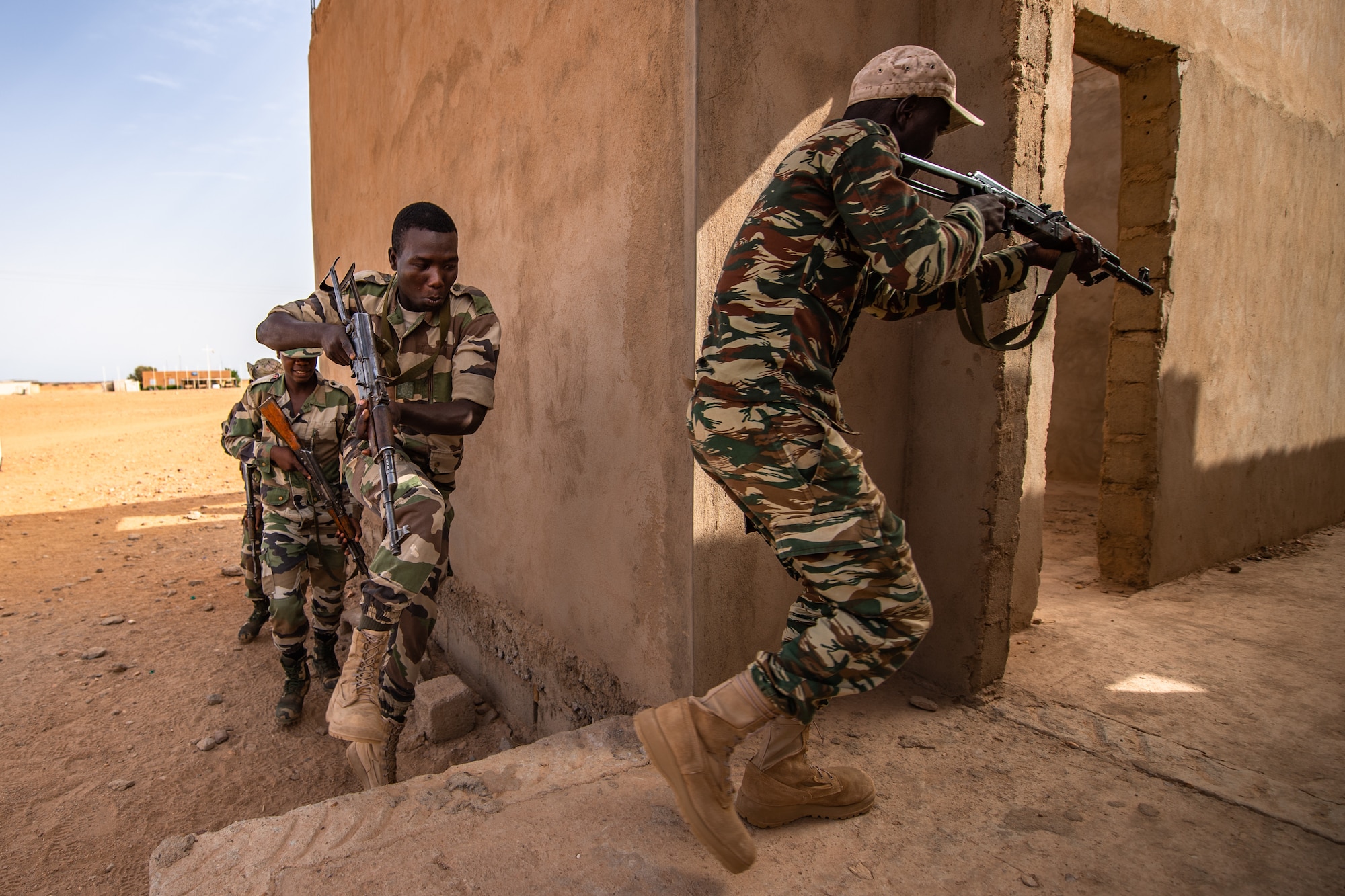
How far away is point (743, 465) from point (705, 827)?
775 mm

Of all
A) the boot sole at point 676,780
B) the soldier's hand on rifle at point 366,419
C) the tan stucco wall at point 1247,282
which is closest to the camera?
the boot sole at point 676,780

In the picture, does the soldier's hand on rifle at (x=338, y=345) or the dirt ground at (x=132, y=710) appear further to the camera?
the dirt ground at (x=132, y=710)

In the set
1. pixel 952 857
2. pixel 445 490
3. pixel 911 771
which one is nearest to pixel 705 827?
pixel 952 857

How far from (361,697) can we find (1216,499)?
4553mm

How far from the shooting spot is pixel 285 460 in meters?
3.52

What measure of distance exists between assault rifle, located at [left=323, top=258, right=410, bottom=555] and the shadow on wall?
3666 mm

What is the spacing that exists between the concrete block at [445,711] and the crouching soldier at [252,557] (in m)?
1.48

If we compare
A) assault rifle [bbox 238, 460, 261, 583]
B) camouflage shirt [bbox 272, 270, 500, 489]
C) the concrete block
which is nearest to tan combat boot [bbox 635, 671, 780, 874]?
camouflage shirt [bbox 272, 270, 500, 489]

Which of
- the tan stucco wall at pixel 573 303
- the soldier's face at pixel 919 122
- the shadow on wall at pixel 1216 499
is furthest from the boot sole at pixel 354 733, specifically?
the shadow on wall at pixel 1216 499

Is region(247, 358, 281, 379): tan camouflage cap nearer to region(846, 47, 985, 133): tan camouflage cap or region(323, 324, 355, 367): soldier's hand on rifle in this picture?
region(323, 324, 355, 367): soldier's hand on rifle

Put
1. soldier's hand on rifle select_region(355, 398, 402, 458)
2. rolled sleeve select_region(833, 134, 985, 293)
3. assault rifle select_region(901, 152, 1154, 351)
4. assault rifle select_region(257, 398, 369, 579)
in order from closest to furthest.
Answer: rolled sleeve select_region(833, 134, 985, 293) < assault rifle select_region(901, 152, 1154, 351) < soldier's hand on rifle select_region(355, 398, 402, 458) < assault rifle select_region(257, 398, 369, 579)

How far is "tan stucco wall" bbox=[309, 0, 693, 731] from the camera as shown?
88.0 inches

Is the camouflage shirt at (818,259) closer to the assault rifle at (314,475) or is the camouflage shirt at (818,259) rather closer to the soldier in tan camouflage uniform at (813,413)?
the soldier in tan camouflage uniform at (813,413)

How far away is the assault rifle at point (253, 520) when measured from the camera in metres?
4.25
